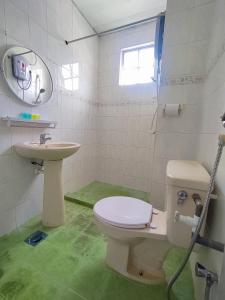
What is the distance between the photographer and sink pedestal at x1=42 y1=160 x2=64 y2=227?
1487mm

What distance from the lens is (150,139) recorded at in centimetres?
234

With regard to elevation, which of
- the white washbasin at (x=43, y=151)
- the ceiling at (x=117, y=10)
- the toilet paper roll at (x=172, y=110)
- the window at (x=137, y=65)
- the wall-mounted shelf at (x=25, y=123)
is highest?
the ceiling at (x=117, y=10)

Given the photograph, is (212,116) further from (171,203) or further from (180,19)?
(180,19)

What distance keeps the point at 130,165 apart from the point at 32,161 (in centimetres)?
147

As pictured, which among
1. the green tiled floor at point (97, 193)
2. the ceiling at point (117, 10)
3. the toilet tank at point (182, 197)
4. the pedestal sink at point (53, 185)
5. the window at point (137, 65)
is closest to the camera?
the toilet tank at point (182, 197)

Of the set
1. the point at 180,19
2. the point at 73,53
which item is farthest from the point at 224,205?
the point at 73,53

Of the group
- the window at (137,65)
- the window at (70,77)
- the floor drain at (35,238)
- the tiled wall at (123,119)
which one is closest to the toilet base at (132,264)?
the floor drain at (35,238)

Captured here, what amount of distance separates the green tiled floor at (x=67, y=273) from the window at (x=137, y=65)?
217 centimetres

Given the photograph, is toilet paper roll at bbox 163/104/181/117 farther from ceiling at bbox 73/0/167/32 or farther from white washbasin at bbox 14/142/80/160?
ceiling at bbox 73/0/167/32

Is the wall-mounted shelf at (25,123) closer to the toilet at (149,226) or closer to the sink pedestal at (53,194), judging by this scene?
the sink pedestal at (53,194)

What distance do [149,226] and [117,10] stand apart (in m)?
2.50

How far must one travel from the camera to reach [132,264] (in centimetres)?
111

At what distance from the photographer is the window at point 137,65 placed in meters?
2.25

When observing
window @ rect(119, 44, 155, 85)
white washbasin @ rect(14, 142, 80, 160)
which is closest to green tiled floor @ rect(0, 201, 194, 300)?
white washbasin @ rect(14, 142, 80, 160)
